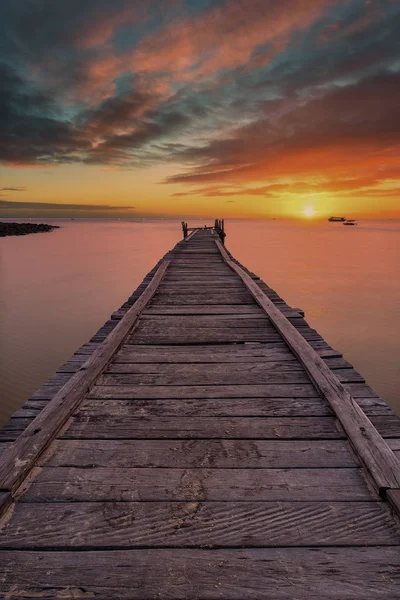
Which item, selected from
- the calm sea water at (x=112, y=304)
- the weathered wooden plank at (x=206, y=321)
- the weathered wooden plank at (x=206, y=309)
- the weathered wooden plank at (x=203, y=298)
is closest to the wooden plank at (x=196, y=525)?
the weathered wooden plank at (x=206, y=321)

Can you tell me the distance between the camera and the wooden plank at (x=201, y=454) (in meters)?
2.18

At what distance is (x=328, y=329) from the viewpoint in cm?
1355

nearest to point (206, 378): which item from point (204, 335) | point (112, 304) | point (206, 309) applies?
point (204, 335)

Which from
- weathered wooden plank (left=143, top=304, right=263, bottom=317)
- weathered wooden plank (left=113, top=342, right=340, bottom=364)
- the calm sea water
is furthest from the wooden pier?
the calm sea water

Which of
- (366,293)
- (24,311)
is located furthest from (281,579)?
(366,293)

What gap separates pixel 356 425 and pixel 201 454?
3.62ft

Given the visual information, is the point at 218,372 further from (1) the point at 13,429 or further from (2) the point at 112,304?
(2) the point at 112,304

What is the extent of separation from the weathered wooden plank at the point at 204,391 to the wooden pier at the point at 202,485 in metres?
0.02

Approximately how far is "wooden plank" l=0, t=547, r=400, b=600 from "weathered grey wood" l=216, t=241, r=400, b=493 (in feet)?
1.42

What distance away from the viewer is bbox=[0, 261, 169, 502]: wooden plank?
2.03 meters

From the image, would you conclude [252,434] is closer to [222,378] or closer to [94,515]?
[222,378]

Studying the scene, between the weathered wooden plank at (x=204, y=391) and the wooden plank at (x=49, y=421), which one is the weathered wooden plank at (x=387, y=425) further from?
the wooden plank at (x=49, y=421)

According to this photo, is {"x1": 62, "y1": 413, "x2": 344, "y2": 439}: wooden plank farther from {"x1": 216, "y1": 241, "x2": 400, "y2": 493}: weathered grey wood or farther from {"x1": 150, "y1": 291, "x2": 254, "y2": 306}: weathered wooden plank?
{"x1": 150, "y1": 291, "x2": 254, "y2": 306}: weathered wooden plank

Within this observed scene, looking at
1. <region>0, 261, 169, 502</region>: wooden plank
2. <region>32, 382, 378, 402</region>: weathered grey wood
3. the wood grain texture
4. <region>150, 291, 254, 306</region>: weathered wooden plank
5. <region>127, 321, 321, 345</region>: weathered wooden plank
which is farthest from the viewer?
<region>150, 291, 254, 306</region>: weathered wooden plank
